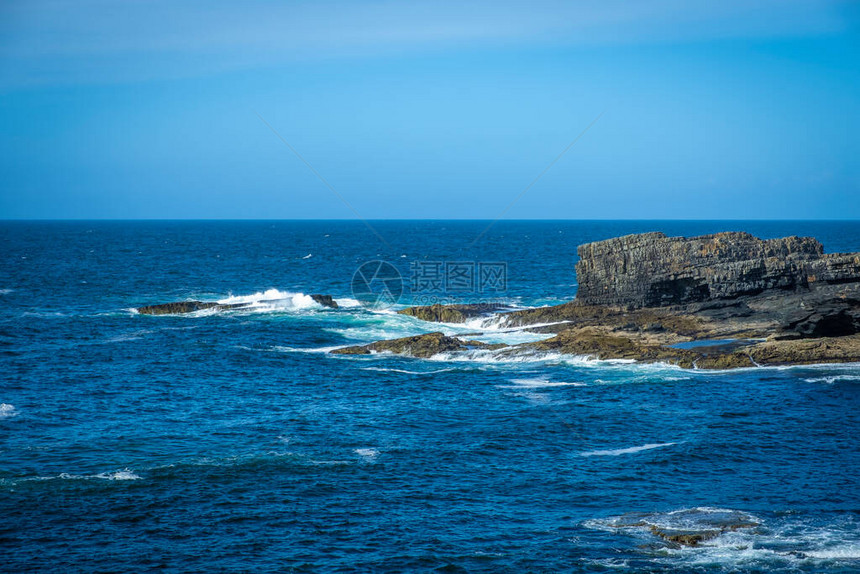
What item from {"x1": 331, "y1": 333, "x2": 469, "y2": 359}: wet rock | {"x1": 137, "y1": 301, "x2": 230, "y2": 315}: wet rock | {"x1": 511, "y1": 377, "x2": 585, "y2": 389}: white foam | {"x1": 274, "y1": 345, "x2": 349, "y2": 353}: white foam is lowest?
{"x1": 511, "y1": 377, "x2": 585, "y2": 389}: white foam

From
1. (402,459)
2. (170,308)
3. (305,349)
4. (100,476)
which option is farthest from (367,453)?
(170,308)

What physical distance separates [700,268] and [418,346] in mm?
20694

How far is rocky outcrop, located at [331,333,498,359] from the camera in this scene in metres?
51.6

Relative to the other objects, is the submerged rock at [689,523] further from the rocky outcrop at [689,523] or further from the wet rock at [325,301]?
the wet rock at [325,301]

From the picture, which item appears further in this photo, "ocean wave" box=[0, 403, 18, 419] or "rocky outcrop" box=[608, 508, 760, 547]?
"ocean wave" box=[0, 403, 18, 419]

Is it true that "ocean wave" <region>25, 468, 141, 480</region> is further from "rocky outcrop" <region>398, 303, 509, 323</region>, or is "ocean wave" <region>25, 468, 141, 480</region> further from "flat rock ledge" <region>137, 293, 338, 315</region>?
"flat rock ledge" <region>137, 293, 338, 315</region>

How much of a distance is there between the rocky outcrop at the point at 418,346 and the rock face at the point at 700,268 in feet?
43.4

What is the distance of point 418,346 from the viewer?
52.3m

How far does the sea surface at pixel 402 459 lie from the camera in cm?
2352

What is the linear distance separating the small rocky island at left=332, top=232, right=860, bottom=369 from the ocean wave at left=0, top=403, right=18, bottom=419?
21.0 metres

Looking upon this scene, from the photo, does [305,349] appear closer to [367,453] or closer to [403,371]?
[403,371]

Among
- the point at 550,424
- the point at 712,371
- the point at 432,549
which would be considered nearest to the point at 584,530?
the point at 432,549

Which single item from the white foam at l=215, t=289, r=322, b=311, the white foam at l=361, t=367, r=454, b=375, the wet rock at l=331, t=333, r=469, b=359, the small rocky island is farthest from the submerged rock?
the white foam at l=215, t=289, r=322, b=311

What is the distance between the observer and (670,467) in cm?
2998
